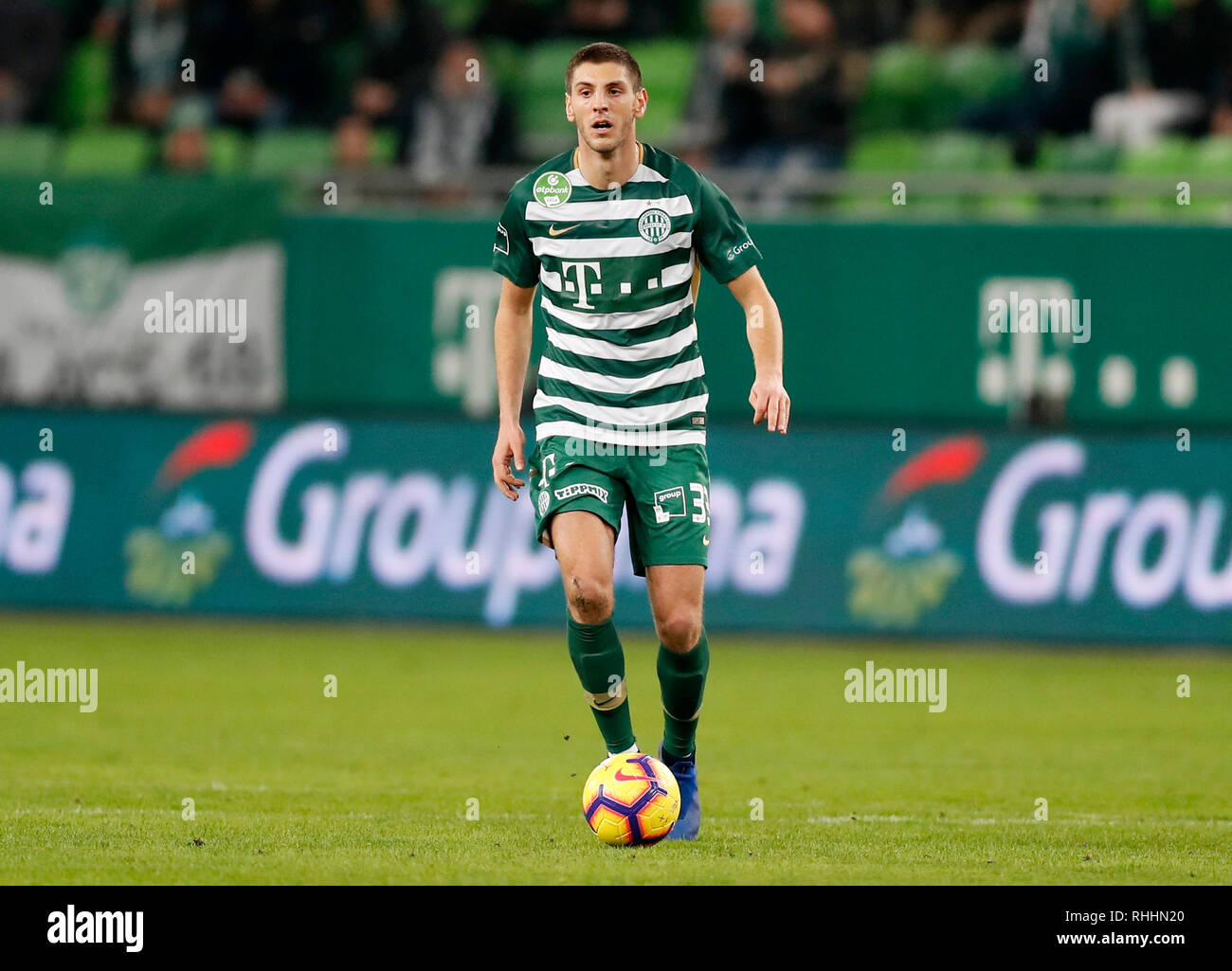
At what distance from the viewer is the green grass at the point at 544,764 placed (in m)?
6.35

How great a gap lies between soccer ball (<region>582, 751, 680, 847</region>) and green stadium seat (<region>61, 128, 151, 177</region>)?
11.0 m

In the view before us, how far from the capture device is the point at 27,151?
16.9 m

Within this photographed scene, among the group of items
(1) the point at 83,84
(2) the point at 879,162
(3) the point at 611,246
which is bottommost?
(3) the point at 611,246

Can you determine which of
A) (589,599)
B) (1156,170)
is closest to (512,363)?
(589,599)

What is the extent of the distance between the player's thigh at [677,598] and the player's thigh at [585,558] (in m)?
0.17

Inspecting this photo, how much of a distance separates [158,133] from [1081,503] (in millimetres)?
7913

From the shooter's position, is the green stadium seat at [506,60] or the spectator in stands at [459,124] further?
the green stadium seat at [506,60]

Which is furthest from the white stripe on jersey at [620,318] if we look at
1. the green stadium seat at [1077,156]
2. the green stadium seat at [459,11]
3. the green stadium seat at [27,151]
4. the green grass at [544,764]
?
the green stadium seat at [459,11]

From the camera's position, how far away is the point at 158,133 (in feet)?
54.9

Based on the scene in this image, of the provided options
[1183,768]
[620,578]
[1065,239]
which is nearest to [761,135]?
[1065,239]

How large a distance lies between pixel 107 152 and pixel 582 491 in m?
11.2

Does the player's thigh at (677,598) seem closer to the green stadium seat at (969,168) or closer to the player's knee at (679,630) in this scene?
the player's knee at (679,630)

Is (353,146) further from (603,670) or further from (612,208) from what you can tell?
(603,670)

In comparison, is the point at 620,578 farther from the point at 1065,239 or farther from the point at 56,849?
the point at 56,849
